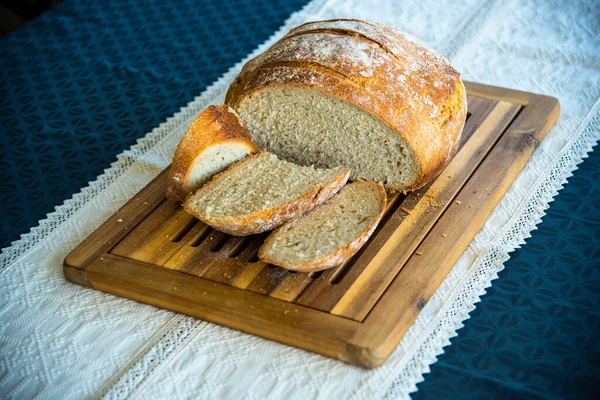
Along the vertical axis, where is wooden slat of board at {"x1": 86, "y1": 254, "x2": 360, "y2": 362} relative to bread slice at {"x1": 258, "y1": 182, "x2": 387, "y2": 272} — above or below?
below

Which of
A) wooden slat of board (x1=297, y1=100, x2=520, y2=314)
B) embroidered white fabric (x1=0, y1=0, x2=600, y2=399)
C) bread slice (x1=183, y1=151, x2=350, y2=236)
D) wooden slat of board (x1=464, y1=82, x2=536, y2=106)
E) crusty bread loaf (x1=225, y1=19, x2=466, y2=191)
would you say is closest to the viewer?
embroidered white fabric (x1=0, y1=0, x2=600, y2=399)

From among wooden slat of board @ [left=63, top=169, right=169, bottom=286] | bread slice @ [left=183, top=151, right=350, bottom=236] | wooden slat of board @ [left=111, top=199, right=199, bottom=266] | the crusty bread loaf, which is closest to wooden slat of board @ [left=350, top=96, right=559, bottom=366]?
the crusty bread loaf

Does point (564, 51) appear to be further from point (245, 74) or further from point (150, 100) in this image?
point (150, 100)

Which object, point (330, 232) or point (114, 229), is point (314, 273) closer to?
point (330, 232)

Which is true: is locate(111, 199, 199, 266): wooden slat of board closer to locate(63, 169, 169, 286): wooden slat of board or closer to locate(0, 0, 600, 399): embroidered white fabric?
locate(63, 169, 169, 286): wooden slat of board

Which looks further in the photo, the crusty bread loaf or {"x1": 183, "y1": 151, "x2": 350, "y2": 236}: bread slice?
the crusty bread loaf

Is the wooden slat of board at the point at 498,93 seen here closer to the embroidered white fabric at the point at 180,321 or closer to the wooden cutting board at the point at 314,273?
the embroidered white fabric at the point at 180,321

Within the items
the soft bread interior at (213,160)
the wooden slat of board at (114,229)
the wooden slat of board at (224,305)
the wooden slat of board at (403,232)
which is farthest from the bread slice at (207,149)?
the wooden slat of board at (403,232)
